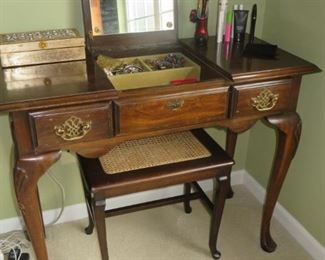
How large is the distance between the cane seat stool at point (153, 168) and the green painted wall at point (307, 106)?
38cm

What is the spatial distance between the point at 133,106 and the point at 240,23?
2.02 feet

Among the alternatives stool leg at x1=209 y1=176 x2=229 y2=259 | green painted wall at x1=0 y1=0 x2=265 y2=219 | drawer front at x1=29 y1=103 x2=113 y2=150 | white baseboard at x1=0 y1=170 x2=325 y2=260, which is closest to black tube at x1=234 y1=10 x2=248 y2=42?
green painted wall at x1=0 y1=0 x2=265 y2=219

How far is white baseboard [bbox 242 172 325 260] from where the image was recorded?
5.23ft

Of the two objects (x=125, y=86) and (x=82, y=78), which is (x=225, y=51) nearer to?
(x=125, y=86)

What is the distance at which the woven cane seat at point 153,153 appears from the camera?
4.46 ft

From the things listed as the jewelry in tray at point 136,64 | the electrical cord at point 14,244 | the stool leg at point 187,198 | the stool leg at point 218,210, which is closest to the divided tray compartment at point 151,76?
the jewelry in tray at point 136,64

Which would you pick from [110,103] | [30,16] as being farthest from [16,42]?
[110,103]

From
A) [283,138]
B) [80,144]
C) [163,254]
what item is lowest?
[163,254]

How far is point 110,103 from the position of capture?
3.76 ft

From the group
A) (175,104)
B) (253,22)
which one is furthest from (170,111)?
(253,22)

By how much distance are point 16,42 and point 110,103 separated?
0.37m

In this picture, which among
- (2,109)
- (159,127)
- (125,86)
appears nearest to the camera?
(2,109)

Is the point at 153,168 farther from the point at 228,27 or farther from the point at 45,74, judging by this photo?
the point at 228,27

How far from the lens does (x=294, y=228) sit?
172 centimetres
